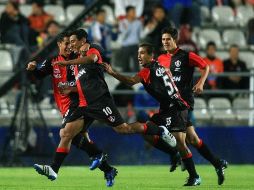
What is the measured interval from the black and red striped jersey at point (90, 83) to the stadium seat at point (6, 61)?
26.2ft

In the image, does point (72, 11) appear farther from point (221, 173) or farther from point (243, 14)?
→ point (221, 173)

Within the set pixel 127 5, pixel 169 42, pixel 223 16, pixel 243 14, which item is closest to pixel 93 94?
pixel 169 42

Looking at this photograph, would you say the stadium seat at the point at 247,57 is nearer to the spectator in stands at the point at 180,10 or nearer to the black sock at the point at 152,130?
the spectator in stands at the point at 180,10

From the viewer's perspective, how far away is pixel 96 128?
20.5 meters

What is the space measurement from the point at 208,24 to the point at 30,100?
6.14 meters

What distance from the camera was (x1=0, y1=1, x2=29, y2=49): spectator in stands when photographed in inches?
837

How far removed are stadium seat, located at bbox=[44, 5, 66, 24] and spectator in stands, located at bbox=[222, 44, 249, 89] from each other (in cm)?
413

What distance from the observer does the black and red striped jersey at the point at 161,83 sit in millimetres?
13906

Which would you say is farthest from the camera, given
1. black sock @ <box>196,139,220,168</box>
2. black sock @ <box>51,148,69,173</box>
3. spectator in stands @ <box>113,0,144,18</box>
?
spectator in stands @ <box>113,0,144,18</box>

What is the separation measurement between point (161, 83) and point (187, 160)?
1120mm

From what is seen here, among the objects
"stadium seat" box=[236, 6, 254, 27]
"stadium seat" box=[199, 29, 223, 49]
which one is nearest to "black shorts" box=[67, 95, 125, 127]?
"stadium seat" box=[199, 29, 223, 49]

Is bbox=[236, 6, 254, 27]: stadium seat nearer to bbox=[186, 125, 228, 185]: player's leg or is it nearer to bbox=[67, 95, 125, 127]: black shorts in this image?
bbox=[186, 125, 228, 185]: player's leg

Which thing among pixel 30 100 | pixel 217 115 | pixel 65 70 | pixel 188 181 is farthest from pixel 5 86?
pixel 188 181

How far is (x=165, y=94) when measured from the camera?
45.8ft
